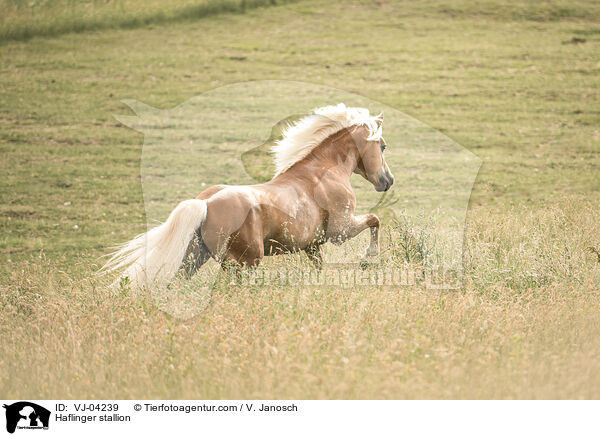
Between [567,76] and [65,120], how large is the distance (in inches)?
613

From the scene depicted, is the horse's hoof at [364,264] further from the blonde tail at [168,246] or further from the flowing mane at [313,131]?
the blonde tail at [168,246]

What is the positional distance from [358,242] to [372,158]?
103cm

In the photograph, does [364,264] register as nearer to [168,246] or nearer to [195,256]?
[195,256]

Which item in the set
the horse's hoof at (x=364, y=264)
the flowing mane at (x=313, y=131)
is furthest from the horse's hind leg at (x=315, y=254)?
the flowing mane at (x=313, y=131)

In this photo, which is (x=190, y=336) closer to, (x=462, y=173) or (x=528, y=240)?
(x=528, y=240)

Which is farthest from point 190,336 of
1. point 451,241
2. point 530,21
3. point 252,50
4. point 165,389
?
point 530,21

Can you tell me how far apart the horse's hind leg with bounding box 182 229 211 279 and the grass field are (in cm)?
34

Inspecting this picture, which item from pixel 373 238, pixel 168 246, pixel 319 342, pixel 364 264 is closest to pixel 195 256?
pixel 168 246

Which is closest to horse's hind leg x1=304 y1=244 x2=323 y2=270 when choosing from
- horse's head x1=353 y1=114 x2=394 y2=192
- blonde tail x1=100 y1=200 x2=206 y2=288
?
horse's head x1=353 y1=114 x2=394 y2=192

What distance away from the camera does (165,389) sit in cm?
415

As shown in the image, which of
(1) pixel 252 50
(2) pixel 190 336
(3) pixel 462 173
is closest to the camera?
(2) pixel 190 336

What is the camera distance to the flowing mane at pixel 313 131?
6730 mm
